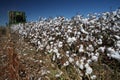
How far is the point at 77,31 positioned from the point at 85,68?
2.15 m

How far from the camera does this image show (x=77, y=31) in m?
5.52

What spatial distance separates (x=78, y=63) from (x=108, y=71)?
0.53m

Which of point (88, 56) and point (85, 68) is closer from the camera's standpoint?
point (85, 68)

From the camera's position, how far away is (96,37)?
16.7 ft

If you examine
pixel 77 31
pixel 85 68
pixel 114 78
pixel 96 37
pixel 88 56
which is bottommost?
pixel 114 78

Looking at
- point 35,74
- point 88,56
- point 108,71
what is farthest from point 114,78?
point 35,74

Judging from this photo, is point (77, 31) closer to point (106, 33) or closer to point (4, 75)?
point (106, 33)

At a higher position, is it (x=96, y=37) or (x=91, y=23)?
(x=91, y=23)

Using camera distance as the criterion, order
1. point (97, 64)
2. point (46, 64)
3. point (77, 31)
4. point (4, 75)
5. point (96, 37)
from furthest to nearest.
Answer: point (77, 31), point (96, 37), point (46, 64), point (4, 75), point (97, 64)

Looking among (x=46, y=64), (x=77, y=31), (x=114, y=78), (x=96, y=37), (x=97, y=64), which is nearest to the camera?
(x=114, y=78)

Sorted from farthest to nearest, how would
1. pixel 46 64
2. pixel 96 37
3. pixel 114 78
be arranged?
pixel 96 37
pixel 46 64
pixel 114 78

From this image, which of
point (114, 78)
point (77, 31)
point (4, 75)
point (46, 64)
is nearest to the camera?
point (114, 78)

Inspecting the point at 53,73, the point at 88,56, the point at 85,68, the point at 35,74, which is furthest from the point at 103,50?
the point at 35,74

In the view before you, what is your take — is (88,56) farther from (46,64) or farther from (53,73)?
(46,64)
